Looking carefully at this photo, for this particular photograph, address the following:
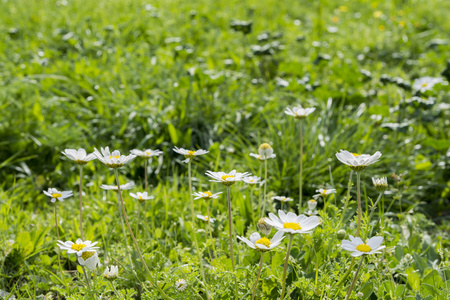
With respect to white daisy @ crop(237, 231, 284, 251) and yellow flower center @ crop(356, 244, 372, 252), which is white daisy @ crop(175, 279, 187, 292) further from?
yellow flower center @ crop(356, 244, 372, 252)

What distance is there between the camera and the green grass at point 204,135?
54.9 inches

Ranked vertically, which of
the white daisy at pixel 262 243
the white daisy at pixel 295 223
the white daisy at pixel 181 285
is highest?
the white daisy at pixel 295 223

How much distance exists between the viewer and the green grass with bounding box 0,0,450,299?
1.40 meters

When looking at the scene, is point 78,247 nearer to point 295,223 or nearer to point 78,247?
point 78,247

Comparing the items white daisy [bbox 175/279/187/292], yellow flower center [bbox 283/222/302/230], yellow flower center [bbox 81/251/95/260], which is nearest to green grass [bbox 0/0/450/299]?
white daisy [bbox 175/279/187/292]

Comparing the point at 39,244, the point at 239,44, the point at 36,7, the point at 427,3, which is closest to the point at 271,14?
the point at 239,44

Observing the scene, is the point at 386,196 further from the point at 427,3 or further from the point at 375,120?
the point at 427,3

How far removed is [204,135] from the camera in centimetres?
274

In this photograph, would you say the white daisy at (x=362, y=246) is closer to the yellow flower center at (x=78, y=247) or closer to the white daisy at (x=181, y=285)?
the white daisy at (x=181, y=285)

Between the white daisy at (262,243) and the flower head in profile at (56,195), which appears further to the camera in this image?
the flower head in profile at (56,195)

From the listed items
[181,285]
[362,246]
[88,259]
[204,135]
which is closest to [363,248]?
[362,246]

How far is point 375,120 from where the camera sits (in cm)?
270

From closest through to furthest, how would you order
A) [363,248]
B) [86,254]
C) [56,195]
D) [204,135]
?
[363,248], [86,254], [56,195], [204,135]

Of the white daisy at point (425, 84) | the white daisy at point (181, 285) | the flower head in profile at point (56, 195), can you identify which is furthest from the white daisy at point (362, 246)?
the white daisy at point (425, 84)
